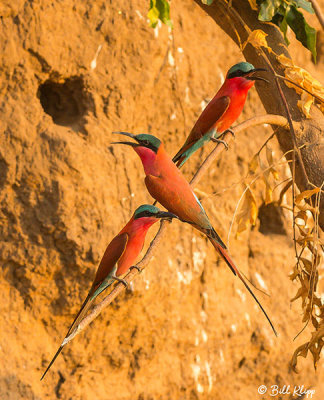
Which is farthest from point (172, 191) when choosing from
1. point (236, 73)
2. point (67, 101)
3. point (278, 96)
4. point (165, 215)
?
point (67, 101)

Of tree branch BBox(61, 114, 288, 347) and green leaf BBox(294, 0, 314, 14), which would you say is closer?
tree branch BBox(61, 114, 288, 347)

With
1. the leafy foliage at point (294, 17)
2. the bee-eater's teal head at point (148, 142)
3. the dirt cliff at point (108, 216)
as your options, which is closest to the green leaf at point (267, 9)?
the leafy foliage at point (294, 17)

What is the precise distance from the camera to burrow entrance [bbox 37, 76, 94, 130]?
2.54 metres

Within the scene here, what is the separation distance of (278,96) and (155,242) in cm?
59

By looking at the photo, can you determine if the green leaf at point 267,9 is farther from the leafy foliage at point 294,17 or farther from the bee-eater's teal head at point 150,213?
the bee-eater's teal head at point 150,213

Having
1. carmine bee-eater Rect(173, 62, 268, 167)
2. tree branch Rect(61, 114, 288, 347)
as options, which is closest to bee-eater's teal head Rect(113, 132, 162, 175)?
tree branch Rect(61, 114, 288, 347)

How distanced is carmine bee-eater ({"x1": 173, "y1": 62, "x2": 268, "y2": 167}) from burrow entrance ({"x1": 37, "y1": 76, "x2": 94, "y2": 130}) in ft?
3.71

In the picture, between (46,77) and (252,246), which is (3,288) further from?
(252,246)

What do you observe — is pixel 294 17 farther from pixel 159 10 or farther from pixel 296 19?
pixel 159 10

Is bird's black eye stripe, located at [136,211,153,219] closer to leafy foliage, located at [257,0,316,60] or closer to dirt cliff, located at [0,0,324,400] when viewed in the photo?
leafy foliage, located at [257,0,316,60]

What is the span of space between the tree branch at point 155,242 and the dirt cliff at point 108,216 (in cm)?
107

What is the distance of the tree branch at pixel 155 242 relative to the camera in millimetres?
1021

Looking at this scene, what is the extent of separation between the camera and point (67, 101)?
2.60 meters

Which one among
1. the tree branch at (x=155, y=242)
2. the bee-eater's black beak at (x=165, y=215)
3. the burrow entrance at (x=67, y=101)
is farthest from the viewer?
the burrow entrance at (x=67, y=101)
